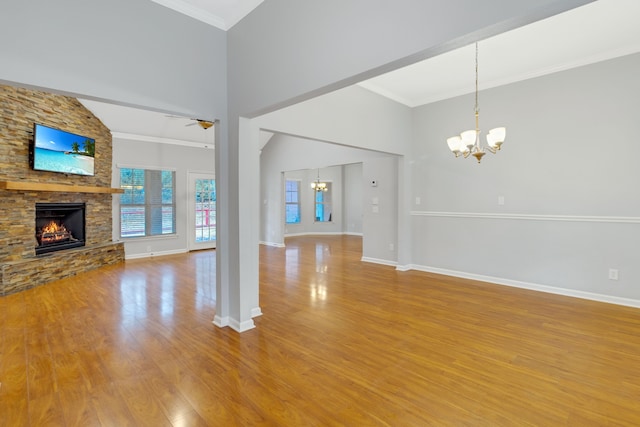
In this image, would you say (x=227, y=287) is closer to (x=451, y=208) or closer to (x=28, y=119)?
(x=451, y=208)

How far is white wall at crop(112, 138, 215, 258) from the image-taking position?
6910mm

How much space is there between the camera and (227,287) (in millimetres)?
3279

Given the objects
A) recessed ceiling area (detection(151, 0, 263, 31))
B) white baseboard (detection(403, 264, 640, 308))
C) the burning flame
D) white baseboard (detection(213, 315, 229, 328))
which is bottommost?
white baseboard (detection(213, 315, 229, 328))

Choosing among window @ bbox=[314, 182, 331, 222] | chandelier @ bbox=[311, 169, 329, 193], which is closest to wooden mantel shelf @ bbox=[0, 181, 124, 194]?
chandelier @ bbox=[311, 169, 329, 193]

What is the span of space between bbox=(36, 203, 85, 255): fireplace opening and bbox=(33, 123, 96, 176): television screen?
0.67 meters

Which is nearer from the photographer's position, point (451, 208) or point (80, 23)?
point (80, 23)

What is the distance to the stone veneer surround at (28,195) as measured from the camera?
4.49m

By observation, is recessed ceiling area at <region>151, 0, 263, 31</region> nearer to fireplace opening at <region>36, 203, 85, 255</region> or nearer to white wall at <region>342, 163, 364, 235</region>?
fireplace opening at <region>36, 203, 85, 255</region>

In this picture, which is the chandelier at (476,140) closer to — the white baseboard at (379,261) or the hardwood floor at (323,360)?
the hardwood floor at (323,360)

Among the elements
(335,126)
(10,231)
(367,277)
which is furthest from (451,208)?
(10,231)

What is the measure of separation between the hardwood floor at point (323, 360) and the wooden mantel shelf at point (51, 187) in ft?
5.05

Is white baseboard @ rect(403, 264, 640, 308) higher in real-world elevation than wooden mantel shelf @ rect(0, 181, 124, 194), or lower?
lower

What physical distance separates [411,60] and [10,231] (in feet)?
19.7

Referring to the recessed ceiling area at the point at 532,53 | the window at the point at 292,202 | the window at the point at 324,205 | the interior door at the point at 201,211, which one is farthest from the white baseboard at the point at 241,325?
the window at the point at 324,205
